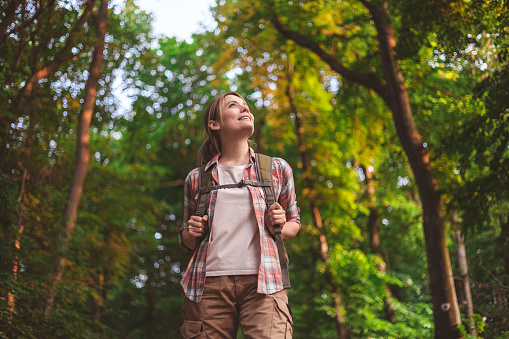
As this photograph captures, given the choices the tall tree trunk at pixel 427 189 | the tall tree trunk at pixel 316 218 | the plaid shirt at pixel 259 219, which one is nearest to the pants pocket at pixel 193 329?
the plaid shirt at pixel 259 219

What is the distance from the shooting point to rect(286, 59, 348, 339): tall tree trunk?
13.2 m

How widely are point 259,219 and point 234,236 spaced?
155mm

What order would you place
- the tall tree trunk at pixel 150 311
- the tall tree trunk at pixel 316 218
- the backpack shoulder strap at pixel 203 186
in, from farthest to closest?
1. the tall tree trunk at pixel 150 311
2. the tall tree trunk at pixel 316 218
3. the backpack shoulder strap at pixel 203 186

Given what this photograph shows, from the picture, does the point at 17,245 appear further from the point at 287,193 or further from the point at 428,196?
the point at 428,196

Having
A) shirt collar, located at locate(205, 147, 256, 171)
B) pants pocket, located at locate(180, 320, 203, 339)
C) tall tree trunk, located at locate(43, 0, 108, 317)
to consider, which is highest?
tall tree trunk, located at locate(43, 0, 108, 317)

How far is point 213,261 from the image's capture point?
2.50 m

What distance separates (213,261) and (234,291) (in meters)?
0.18

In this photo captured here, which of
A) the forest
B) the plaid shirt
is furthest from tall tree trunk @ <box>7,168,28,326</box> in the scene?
the plaid shirt

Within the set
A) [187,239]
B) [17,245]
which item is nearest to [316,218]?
[17,245]

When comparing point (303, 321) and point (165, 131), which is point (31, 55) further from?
point (165, 131)

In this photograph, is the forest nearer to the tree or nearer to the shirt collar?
the tree

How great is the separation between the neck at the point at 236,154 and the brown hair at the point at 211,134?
0.15 m

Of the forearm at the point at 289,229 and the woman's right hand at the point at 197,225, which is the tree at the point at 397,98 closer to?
the forearm at the point at 289,229

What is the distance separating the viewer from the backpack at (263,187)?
2561 mm
